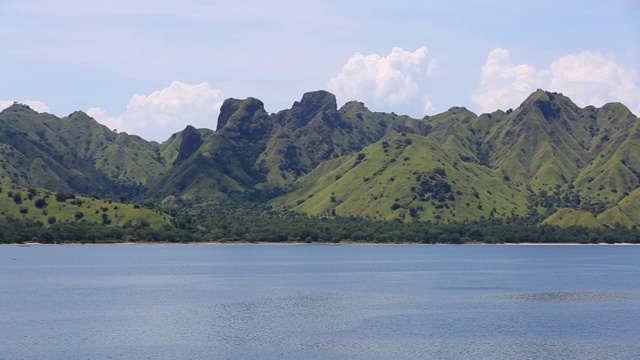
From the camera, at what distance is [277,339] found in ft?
399

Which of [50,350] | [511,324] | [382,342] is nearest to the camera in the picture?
[50,350]

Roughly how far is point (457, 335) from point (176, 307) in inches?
2468

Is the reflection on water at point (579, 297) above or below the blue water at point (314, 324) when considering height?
above

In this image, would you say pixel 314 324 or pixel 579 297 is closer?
pixel 314 324

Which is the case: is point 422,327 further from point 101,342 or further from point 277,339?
point 101,342

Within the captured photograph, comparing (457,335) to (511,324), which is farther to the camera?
(511,324)

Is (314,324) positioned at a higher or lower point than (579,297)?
lower

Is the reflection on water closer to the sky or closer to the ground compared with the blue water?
closer to the sky

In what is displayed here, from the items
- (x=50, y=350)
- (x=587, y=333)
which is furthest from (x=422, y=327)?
(x=50, y=350)

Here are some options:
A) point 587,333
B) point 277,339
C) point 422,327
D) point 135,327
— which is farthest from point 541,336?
point 135,327

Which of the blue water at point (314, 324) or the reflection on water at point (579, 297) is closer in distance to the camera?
the blue water at point (314, 324)

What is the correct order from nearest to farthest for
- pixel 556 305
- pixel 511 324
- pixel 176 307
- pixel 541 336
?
pixel 541 336, pixel 511 324, pixel 176 307, pixel 556 305

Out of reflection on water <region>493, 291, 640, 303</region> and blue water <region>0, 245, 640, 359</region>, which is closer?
blue water <region>0, 245, 640, 359</region>

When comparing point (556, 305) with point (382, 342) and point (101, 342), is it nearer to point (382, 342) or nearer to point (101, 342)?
point (382, 342)
